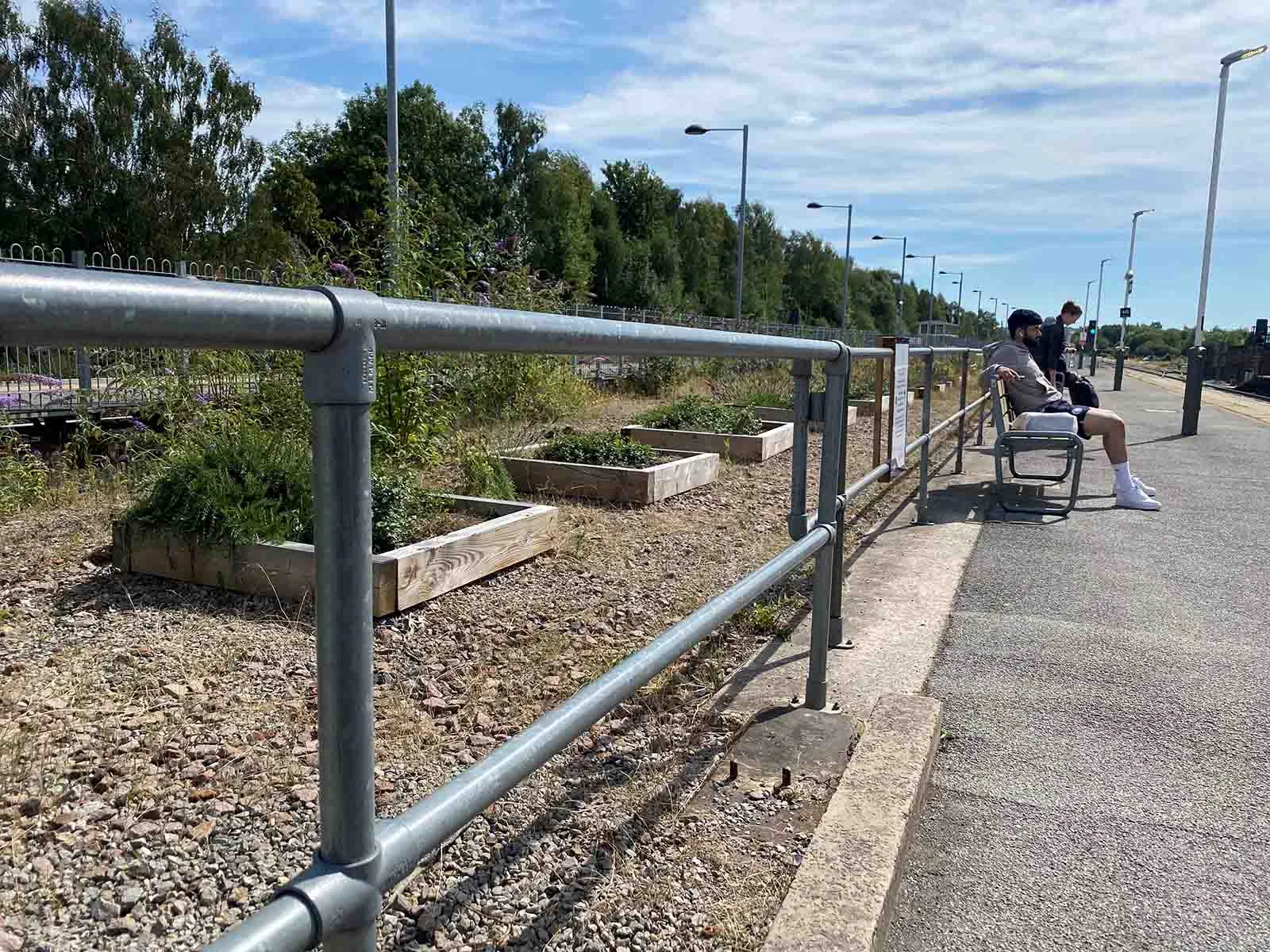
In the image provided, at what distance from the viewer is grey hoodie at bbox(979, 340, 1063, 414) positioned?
25.5 ft

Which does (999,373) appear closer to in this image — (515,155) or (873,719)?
(873,719)

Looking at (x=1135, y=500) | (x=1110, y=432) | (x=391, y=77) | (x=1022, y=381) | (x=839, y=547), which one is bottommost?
(x=1135, y=500)

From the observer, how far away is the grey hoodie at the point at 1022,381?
7.77m

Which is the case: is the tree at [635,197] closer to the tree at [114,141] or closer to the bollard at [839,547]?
the tree at [114,141]

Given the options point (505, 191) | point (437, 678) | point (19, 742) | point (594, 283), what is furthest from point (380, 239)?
point (594, 283)

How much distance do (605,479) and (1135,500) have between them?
413 centimetres

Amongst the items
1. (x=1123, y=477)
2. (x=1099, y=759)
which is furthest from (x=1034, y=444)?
(x=1099, y=759)

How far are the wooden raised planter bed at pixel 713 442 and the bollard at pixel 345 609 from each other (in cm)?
802

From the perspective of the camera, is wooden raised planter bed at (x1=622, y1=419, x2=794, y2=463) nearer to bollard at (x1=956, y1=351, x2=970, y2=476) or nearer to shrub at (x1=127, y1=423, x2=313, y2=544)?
bollard at (x1=956, y1=351, x2=970, y2=476)

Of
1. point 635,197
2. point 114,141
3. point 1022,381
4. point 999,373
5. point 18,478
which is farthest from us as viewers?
point 635,197

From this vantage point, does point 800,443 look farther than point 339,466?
Yes

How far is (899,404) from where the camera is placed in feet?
16.4

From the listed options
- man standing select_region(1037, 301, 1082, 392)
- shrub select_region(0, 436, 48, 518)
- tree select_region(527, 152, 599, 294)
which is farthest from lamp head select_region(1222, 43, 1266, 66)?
tree select_region(527, 152, 599, 294)

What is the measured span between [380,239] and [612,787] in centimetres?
522
